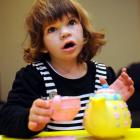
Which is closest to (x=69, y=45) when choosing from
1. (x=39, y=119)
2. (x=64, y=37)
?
(x=64, y=37)

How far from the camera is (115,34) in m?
3.30

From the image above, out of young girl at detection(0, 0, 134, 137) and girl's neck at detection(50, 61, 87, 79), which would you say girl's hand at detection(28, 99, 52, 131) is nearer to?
young girl at detection(0, 0, 134, 137)

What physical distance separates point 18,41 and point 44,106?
→ 9.39 feet

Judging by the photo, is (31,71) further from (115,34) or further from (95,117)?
(115,34)

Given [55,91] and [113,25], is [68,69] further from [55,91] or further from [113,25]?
[113,25]

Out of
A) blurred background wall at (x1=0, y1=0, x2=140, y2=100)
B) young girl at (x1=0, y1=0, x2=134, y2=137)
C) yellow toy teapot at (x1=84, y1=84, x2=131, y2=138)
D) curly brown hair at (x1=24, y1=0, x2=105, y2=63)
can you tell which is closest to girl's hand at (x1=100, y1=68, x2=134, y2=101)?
young girl at (x1=0, y1=0, x2=134, y2=137)

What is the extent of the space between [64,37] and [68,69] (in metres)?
0.20

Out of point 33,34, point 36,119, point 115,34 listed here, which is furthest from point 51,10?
point 115,34

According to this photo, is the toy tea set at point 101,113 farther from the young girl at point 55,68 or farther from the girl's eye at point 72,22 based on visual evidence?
the girl's eye at point 72,22

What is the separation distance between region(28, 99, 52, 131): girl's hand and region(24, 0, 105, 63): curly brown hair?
31cm

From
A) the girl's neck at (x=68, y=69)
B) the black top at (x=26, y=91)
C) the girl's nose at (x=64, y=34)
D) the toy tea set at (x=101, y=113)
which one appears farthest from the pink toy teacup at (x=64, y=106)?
the girl's neck at (x=68, y=69)

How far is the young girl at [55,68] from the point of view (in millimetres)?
802

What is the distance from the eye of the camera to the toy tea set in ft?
2.04

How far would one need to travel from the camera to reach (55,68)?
1014mm
